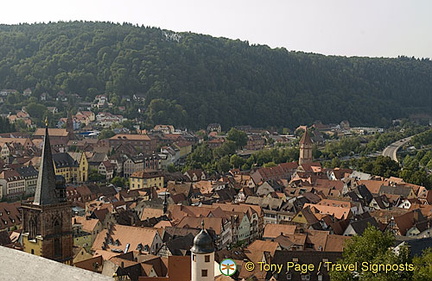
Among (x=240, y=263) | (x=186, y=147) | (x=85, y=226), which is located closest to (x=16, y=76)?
(x=186, y=147)

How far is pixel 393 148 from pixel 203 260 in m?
106

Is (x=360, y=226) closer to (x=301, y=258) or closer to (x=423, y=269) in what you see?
(x=301, y=258)

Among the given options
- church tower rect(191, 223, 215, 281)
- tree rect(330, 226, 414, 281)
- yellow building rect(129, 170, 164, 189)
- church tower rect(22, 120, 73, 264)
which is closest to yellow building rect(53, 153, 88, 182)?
yellow building rect(129, 170, 164, 189)

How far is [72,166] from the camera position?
77.8m

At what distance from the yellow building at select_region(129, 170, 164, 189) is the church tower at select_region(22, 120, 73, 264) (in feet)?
146

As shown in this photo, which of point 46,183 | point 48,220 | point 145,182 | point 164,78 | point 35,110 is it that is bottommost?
point 145,182

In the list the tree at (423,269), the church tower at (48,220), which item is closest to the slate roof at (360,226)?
the church tower at (48,220)

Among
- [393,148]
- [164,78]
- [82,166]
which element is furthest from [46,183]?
[164,78]

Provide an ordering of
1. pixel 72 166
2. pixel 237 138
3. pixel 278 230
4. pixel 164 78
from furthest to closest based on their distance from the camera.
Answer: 1. pixel 164 78
2. pixel 237 138
3. pixel 72 166
4. pixel 278 230

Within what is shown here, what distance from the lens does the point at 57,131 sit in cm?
10750

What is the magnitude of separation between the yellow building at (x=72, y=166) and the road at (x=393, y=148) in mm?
56394

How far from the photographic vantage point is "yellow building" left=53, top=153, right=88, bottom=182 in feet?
252

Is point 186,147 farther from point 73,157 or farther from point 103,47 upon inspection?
point 103,47

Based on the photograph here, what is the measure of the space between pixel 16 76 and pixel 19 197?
96.1 meters
